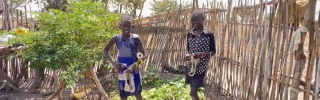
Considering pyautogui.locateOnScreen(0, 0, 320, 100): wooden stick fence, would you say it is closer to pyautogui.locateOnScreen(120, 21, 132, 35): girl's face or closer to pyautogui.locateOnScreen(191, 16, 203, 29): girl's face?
pyautogui.locateOnScreen(191, 16, 203, 29): girl's face

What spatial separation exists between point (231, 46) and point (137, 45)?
1678 millimetres

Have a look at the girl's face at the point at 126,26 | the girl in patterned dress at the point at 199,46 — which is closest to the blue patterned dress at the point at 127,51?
the girl's face at the point at 126,26

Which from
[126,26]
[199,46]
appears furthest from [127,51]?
[199,46]

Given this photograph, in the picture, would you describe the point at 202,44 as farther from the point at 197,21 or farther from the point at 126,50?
the point at 126,50

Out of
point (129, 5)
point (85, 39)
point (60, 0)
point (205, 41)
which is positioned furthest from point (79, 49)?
point (129, 5)

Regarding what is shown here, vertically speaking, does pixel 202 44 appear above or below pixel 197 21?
below

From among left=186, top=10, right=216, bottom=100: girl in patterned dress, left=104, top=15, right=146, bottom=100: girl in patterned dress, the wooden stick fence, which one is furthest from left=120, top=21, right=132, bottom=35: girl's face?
the wooden stick fence

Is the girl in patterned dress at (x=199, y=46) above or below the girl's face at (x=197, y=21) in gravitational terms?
below

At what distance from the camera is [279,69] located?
3.46m

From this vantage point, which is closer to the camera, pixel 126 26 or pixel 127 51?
pixel 126 26

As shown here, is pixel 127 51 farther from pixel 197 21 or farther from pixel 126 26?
pixel 197 21

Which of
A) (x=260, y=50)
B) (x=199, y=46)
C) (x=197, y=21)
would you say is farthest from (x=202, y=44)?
(x=260, y=50)

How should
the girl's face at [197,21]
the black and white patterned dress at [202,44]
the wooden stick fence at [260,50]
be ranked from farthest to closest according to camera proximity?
the black and white patterned dress at [202,44] → the girl's face at [197,21] → the wooden stick fence at [260,50]

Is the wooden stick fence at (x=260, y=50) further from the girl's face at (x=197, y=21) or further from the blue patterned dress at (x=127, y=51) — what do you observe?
the blue patterned dress at (x=127, y=51)
